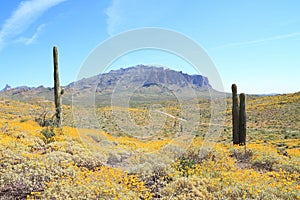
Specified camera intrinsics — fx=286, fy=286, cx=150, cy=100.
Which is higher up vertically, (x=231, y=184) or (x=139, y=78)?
(x=139, y=78)

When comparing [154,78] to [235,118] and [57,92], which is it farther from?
[57,92]

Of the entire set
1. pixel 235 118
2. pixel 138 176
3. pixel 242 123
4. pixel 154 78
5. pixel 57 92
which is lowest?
pixel 138 176

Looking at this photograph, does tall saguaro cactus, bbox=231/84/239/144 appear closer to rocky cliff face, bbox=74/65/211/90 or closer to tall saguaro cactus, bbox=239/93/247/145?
tall saguaro cactus, bbox=239/93/247/145

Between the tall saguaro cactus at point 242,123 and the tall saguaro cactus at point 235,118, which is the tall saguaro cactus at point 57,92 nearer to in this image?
the tall saguaro cactus at point 235,118

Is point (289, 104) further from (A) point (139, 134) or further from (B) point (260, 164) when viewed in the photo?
(B) point (260, 164)

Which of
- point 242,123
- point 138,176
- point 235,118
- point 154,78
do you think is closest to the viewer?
point 138,176

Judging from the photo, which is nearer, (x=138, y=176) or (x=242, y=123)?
(x=138, y=176)

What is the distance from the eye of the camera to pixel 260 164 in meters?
10.1

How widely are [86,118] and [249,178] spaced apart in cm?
1342

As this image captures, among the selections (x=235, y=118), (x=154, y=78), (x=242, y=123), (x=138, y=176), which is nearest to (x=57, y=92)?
(x=154, y=78)

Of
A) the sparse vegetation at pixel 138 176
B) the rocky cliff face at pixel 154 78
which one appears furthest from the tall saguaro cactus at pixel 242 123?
the sparse vegetation at pixel 138 176

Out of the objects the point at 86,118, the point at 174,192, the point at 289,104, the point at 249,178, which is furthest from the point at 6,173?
the point at 289,104

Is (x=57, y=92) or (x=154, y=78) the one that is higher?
(x=154, y=78)

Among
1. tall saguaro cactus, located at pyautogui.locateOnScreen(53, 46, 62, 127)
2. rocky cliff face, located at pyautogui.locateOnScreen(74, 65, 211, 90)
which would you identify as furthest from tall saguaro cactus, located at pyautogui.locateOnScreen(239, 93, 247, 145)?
tall saguaro cactus, located at pyautogui.locateOnScreen(53, 46, 62, 127)
